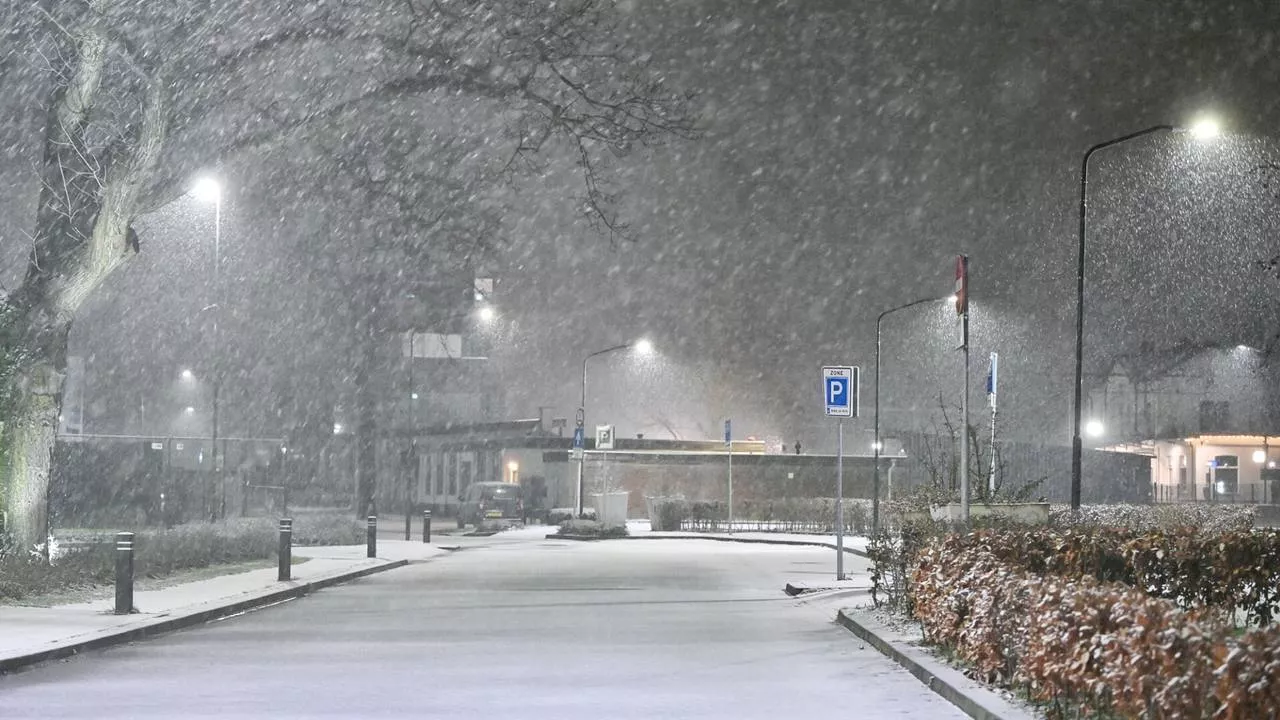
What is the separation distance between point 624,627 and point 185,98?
11377 millimetres

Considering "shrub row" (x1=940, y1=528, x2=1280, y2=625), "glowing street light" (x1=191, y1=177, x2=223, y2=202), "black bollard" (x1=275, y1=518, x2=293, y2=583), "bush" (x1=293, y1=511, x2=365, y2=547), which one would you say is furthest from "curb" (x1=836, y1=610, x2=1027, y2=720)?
"bush" (x1=293, y1=511, x2=365, y2=547)

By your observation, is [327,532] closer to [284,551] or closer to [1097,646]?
[284,551]

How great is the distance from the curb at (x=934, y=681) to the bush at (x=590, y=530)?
33688 mm

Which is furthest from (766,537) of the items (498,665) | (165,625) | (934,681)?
(934,681)

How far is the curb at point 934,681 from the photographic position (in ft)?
35.0

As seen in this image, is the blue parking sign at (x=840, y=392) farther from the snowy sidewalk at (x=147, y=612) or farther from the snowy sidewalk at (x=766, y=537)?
the snowy sidewalk at (x=766, y=537)

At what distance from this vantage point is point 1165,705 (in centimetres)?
761

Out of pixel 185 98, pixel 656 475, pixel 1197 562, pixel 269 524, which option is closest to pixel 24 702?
pixel 1197 562

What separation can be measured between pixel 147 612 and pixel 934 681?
10544 millimetres

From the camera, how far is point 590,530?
51.2 metres

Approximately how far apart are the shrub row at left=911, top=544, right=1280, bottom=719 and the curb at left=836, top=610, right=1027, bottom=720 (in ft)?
1.06

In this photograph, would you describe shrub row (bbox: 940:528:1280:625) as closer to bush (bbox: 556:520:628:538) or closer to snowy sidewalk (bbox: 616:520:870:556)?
snowy sidewalk (bbox: 616:520:870:556)

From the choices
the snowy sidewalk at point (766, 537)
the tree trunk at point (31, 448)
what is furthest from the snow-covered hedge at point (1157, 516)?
the tree trunk at point (31, 448)

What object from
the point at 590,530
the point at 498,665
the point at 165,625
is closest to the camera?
the point at 498,665
